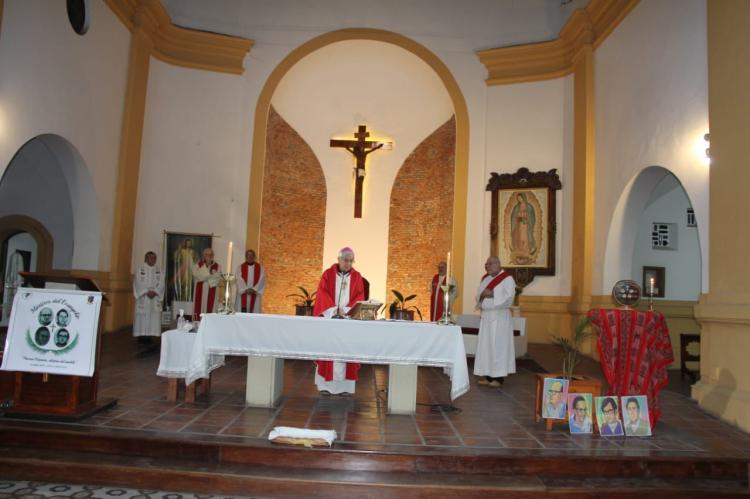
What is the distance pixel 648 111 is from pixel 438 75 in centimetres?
486

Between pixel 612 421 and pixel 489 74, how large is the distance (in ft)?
27.3

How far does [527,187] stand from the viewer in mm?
10836

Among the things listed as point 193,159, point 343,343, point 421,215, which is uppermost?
point 193,159

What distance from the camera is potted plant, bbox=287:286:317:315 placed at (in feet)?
36.3

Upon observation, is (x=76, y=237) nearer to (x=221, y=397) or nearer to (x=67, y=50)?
(x=67, y=50)

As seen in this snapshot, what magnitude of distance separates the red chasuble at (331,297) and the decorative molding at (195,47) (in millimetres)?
7030

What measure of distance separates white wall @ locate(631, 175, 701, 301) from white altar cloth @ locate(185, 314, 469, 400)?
6.20 meters

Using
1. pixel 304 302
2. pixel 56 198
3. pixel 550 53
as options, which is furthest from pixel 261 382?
pixel 550 53

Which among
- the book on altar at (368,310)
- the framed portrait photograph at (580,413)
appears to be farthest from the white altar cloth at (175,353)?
the framed portrait photograph at (580,413)

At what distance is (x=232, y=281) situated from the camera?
5.45 m

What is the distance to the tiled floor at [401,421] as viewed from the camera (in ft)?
13.9

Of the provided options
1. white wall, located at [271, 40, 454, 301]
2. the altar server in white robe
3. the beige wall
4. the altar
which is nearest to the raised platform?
the altar

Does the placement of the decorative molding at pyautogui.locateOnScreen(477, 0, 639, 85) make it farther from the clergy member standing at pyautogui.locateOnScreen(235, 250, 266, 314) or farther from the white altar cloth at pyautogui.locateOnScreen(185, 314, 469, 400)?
the white altar cloth at pyautogui.locateOnScreen(185, 314, 469, 400)

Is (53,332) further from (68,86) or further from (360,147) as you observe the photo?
(360,147)
